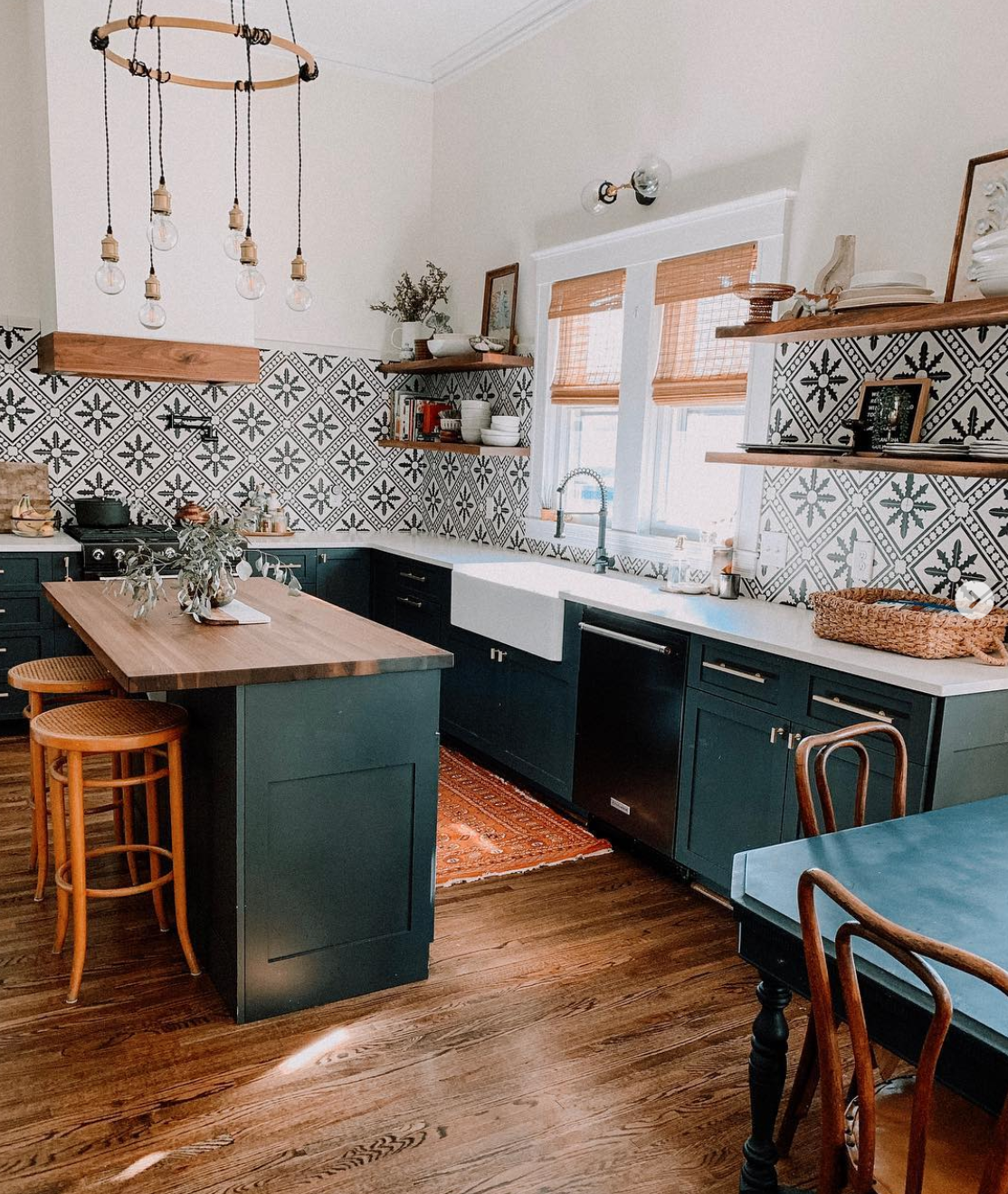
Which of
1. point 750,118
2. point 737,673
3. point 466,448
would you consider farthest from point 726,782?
point 466,448

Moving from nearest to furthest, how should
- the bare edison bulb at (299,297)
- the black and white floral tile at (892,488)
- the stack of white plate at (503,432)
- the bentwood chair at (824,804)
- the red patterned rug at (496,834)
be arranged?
the bentwood chair at (824,804) < the black and white floral tile at (892,488) < the bare edison bulb at (299,297) < the red patterned rug at (496,834) < the stack of white plate at (503,432)

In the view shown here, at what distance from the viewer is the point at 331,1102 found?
2.26 meters

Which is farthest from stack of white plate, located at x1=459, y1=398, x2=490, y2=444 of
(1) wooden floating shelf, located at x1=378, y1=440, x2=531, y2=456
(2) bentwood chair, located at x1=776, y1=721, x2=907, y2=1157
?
(2) bentwood chair, located at x1=776, y1=721, x2=907, y2=1157

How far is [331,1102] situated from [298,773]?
76cm

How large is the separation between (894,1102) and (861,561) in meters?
2.21

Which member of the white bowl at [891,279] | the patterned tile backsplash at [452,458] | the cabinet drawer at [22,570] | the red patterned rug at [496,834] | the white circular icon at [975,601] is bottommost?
the red patterned rug at [496,834]

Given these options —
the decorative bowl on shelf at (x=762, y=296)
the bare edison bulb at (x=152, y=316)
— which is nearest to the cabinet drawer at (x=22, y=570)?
the bare edison bulb at (x=152, y=316)

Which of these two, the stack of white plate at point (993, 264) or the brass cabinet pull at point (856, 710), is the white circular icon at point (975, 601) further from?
the stack of white plate at point (993, 264)

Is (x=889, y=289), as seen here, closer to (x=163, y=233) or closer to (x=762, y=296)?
(x=762, y=296)

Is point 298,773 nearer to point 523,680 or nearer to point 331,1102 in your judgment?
point 331,1102

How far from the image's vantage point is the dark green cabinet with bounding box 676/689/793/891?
3.00 meters

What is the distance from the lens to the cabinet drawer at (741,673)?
117 inches

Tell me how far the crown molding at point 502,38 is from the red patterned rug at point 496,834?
11.8 feet

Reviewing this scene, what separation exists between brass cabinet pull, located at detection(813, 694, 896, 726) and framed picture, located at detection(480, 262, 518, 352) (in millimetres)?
2999
